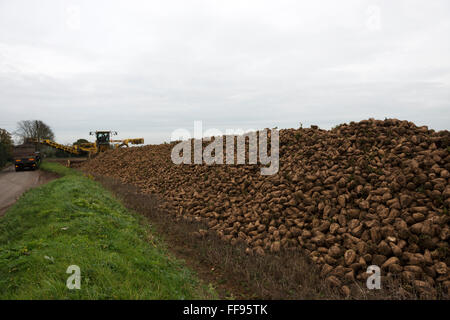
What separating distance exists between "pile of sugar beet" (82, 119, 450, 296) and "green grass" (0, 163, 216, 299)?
1726 mm

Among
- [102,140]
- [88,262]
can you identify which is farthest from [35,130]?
[88,262]

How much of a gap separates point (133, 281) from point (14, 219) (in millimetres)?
5057

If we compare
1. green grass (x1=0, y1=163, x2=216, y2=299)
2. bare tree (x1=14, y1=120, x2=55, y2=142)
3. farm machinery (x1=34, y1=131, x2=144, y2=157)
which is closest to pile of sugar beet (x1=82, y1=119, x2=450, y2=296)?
green grass (x1=0, y1=163, x2=216, y2=299)

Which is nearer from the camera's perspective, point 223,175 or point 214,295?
point 214,295

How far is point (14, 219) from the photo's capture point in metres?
6.18

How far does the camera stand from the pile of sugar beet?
381cm

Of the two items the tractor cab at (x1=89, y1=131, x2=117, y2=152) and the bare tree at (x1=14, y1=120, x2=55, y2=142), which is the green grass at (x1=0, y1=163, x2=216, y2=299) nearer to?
the tractor cab at (x1=89, y1=131, x2=117, y2=152)

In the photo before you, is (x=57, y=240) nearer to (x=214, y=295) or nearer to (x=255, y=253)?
(x=214, y=295)

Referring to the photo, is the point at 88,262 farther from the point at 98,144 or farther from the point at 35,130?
the point at 35,130

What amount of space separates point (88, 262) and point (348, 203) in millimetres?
4855

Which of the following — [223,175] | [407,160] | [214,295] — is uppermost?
[407,160]

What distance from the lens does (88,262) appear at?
11.3 ft
